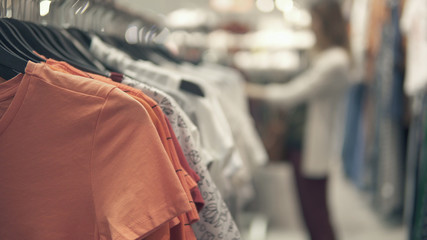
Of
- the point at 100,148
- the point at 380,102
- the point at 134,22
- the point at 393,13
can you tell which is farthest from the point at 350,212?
the point at 100,148

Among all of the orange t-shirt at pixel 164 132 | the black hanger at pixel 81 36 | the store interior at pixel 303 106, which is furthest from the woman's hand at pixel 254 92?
the orange t-shirt at pixel 164 132

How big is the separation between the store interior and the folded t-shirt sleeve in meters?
0.36

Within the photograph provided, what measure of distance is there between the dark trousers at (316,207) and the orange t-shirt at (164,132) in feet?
5.00

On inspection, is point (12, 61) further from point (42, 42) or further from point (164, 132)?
point (164, 132)

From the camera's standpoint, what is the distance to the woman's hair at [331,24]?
2.25m

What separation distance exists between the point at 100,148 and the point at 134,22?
1001 mm

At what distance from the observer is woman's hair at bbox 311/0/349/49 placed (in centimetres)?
225

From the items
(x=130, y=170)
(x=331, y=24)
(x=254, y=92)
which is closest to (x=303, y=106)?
(x=254, y=92)

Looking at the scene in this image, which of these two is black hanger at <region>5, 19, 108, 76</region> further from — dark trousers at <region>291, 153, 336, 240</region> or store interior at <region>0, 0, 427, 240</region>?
dark trousers at <region>291, 153, 336, 240</region>

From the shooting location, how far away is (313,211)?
2.22m

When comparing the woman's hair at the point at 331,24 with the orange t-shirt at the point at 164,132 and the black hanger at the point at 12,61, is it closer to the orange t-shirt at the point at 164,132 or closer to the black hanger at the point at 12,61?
the orange t-shirt at the point at 164,132

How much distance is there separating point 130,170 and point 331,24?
5.81 ft

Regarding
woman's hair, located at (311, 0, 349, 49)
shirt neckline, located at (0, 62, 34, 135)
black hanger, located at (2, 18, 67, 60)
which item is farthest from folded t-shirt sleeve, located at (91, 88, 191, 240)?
woman's hair, located at (311, 0, 349, 49)

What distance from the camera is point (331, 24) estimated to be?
7.38ft
